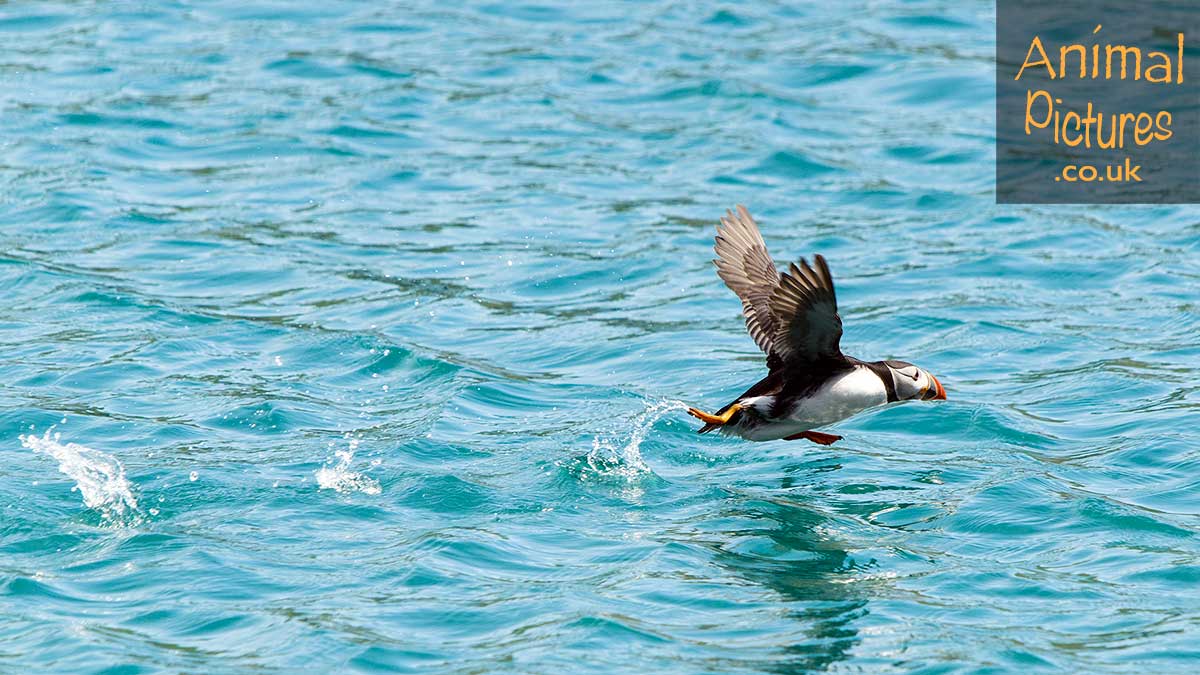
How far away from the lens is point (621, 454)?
789 centimetres

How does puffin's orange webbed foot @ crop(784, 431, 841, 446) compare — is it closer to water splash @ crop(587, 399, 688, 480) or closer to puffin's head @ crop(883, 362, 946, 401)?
puffin's head @ crop(883, 362, 946, 401)

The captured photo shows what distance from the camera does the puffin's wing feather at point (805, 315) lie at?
6.51 meters

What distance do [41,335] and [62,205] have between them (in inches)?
93.9

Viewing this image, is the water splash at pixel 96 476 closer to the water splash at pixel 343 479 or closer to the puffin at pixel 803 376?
the water splash at pixel 343 479

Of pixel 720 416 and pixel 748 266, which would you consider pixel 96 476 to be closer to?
pixel 720 416

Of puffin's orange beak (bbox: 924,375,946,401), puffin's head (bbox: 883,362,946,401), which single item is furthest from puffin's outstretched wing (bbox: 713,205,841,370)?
puffin's orange beak (bbox: 924,375,946,401)

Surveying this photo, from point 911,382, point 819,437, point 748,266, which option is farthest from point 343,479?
point 911,382

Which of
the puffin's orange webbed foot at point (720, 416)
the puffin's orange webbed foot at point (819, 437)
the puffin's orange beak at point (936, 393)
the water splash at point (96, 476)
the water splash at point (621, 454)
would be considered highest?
the puffin's orange webbed foot at point (720, 416)

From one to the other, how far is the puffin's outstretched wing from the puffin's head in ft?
0.90

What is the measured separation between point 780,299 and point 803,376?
545 mm

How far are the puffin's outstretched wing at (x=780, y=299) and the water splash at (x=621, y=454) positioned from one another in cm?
88

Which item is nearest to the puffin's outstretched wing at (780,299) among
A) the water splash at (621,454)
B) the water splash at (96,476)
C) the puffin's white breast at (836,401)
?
the puffin's white breast at (836,401)

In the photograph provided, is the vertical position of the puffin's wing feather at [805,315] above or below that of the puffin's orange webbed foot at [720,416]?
above

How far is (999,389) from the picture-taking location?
896cm
